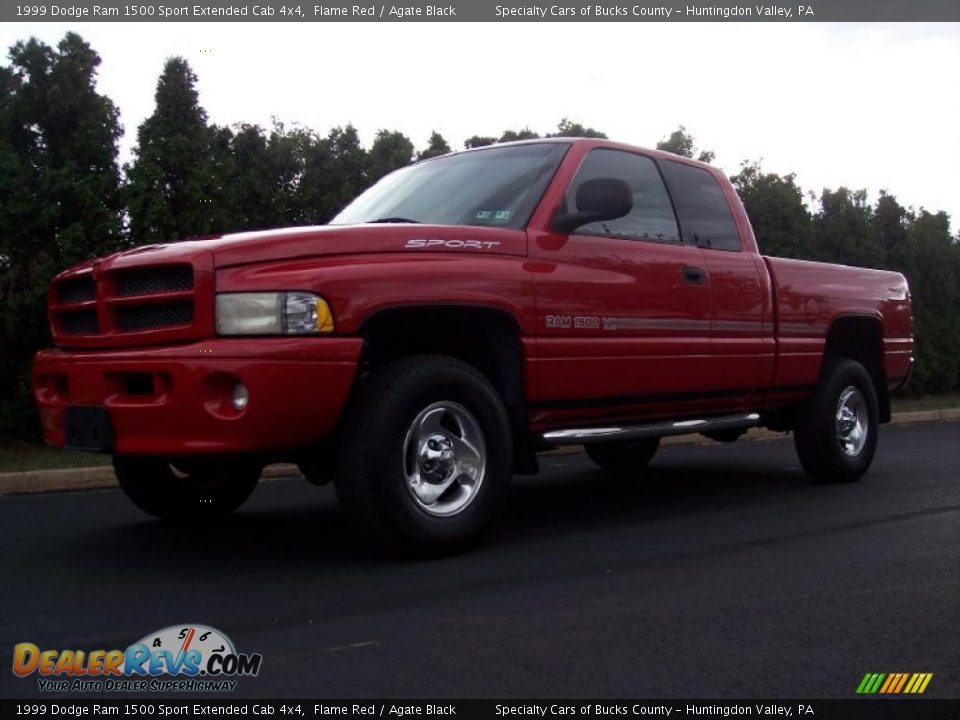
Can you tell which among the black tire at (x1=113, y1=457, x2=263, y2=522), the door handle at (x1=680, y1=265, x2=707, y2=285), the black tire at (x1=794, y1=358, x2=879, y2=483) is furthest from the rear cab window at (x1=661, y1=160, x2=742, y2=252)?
the black tire at (x1=113, y1=457, x2=263, y2=522)

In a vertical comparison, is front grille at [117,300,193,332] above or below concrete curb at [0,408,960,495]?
above

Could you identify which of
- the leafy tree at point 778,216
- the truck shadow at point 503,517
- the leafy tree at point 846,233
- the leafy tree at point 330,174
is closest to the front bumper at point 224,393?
the truck shadow at point 503,517

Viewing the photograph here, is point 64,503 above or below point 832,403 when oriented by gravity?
below

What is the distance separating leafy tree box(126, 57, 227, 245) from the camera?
933 centimetres

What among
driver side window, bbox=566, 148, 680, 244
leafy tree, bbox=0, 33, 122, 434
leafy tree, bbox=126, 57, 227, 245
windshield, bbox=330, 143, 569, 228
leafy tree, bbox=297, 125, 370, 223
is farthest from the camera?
leafy tree, bbox=297, 125, 370, 223

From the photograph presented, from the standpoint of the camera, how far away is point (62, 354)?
464cm

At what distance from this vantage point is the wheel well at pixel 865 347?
24.2 ft

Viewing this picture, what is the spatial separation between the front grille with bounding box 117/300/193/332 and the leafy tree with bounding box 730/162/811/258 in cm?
1136

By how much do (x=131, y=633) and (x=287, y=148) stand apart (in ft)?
28.6

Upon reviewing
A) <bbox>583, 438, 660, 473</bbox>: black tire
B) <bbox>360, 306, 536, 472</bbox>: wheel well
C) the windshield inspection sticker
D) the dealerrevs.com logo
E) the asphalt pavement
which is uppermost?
the windshield inspection sticker

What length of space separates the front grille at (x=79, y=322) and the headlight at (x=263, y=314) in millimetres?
742

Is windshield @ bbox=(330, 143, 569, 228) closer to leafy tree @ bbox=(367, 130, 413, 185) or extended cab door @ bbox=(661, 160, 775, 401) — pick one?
extended cab door @ bbox=(661, 160, 775, 401)

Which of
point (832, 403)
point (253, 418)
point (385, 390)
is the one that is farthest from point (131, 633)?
point (832, 403)

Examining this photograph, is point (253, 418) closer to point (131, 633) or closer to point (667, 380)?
point (131, 633)
